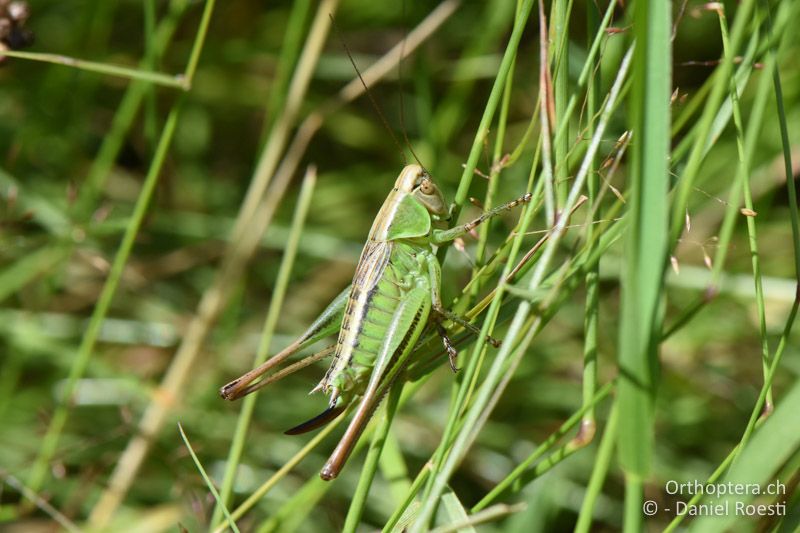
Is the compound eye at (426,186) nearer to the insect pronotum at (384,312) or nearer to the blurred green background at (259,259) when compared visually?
the insect pronotum at (384,312)

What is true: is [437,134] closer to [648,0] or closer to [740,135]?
[740,135]

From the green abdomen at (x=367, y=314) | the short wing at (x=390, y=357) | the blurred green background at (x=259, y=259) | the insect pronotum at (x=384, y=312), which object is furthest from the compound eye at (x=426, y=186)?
the blurred green background at (x=259, y=259)

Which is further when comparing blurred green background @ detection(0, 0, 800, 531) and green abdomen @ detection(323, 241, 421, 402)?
blurred green background @ detection(0, 0, 800, 531)

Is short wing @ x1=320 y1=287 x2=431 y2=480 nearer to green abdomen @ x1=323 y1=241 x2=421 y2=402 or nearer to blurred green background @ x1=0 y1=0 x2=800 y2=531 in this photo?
green abdomen @ x1=323 y1=241 x2=421 y2=402

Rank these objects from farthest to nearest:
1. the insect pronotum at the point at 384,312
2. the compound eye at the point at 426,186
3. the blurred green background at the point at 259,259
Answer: the blurred green background at the point at 259,259 < the compound eye at the point at 426,186 < the insect pronotum at the point at 384,312

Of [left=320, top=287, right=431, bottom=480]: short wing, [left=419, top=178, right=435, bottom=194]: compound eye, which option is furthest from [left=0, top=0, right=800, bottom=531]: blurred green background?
[left=320, top=287, right=431, bottom=480]: short wing

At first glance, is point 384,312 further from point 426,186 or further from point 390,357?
point 426,186

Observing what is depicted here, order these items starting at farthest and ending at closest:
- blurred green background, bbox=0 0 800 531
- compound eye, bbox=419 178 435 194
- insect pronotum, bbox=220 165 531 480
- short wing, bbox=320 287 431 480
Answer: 1. blurred green background, bbox=0 0 800 531
2. compound eye, bbox=419 178 435 194
3. insect pronotum, bbox=220 165 531 480
4. short wing, bbox=320 287 431 480
